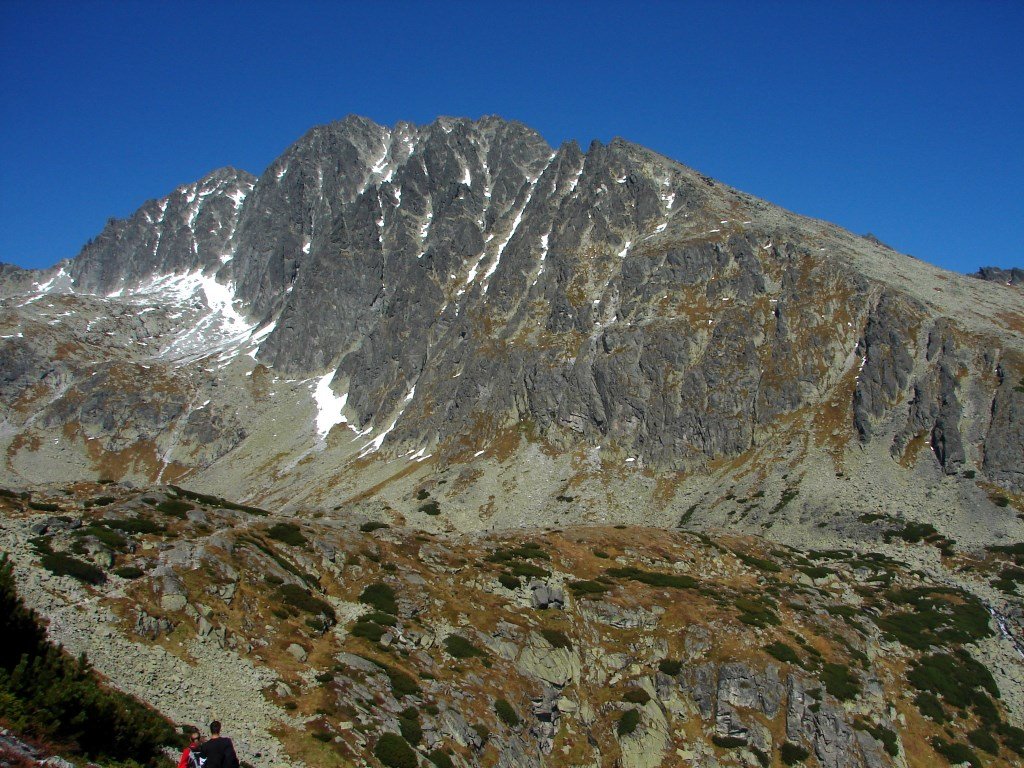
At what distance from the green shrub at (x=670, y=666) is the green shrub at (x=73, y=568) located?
35.2 m

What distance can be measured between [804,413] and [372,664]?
414 feet

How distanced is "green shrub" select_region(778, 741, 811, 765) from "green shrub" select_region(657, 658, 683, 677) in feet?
24.7

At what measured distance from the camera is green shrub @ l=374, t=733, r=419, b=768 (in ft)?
91.6

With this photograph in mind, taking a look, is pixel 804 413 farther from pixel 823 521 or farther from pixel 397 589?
pixel 397 589

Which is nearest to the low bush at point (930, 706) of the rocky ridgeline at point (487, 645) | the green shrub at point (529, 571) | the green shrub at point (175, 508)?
the rocky ridgeline at point (487, 645)

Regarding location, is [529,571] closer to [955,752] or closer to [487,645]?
[487,645]

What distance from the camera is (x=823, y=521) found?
104062 millimetres

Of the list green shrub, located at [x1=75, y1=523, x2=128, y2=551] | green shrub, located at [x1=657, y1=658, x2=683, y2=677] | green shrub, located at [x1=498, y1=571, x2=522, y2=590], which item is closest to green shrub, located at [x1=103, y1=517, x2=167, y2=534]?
green shrub, located at [x1=75, y1=523, x2=128, y2=551]

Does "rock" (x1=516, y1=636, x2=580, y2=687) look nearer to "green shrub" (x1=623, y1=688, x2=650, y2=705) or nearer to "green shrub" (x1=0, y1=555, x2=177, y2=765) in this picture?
"green shrub" (x1=623, y1=688, x2=650, y2=705)

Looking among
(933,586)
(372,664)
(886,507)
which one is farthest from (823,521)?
(372,664)

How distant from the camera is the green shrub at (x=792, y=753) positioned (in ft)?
132

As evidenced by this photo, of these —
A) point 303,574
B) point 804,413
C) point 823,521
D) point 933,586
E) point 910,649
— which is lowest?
point 303,574

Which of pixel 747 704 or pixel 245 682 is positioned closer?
pixel 245 682

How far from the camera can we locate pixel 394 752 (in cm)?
2838
